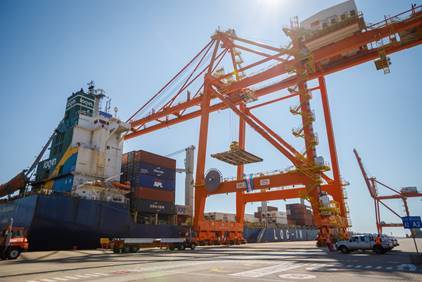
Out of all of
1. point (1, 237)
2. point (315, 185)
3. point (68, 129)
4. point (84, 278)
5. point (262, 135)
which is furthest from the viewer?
point (68, 129)

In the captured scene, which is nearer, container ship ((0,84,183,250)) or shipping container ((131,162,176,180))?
container ship ((0,84,183,250))

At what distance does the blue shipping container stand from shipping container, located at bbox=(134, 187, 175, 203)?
48 centimetres

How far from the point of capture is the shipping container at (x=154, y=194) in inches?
1223

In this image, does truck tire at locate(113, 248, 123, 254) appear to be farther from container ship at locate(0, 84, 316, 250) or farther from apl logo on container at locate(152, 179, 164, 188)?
apl logo on container at locate(152, 179, 164, 188)

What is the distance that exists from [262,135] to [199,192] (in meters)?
8.60

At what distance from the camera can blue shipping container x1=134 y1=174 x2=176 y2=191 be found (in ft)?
105

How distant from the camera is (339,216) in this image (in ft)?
76.1

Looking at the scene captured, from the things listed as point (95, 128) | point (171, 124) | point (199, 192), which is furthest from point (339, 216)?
point (95, 128)

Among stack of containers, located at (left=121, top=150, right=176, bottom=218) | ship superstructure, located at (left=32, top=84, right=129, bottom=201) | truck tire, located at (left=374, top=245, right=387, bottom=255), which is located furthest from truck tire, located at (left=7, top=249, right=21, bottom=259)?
truck tire, located at (left=374, top=245, right=387, bottom=255)

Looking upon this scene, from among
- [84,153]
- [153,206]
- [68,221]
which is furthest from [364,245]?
[84,153]

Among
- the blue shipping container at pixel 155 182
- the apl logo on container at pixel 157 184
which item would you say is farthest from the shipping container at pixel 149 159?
the apl logo on container at pixel 157 184

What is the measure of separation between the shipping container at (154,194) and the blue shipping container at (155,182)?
1.59 ft

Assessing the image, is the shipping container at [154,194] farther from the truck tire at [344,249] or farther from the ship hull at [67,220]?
the truck tire at [344,249]

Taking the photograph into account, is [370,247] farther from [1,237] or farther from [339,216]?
[1,237]
